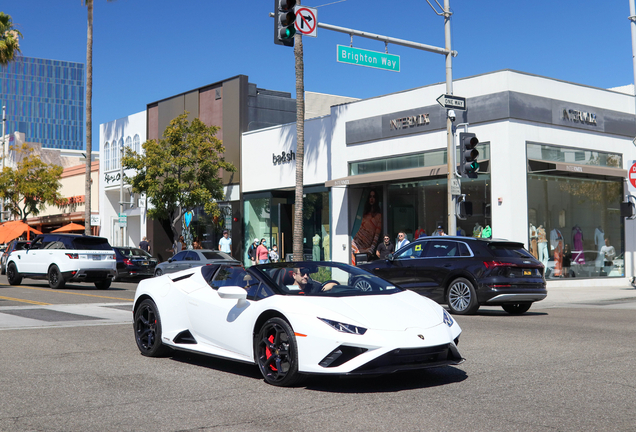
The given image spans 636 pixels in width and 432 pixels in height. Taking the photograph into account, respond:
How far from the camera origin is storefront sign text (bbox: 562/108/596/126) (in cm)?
2442

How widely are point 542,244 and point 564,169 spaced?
8.98 feet

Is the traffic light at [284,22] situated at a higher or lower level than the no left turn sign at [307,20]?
lower

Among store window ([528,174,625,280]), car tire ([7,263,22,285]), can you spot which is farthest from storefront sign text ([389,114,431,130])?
car tire ([7,263,22,285])

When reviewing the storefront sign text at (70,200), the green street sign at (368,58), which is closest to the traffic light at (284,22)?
the green street sign at (368,58)

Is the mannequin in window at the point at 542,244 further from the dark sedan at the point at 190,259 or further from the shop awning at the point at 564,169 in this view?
the dark sedan at the point at 190,259

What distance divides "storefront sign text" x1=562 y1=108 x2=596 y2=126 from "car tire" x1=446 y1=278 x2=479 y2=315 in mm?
12566

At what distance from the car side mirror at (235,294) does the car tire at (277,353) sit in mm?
363

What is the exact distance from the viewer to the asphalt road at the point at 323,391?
5.33m

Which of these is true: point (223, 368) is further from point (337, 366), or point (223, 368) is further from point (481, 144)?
point (481, 144)

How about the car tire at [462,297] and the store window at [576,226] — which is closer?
the car tire at [462,297]

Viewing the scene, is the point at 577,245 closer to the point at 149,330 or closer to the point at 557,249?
the point at 557,249

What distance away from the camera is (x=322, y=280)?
7.30 meters

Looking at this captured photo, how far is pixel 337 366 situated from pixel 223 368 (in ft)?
7.01

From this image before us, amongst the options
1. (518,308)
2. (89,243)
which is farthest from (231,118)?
(518,308)
